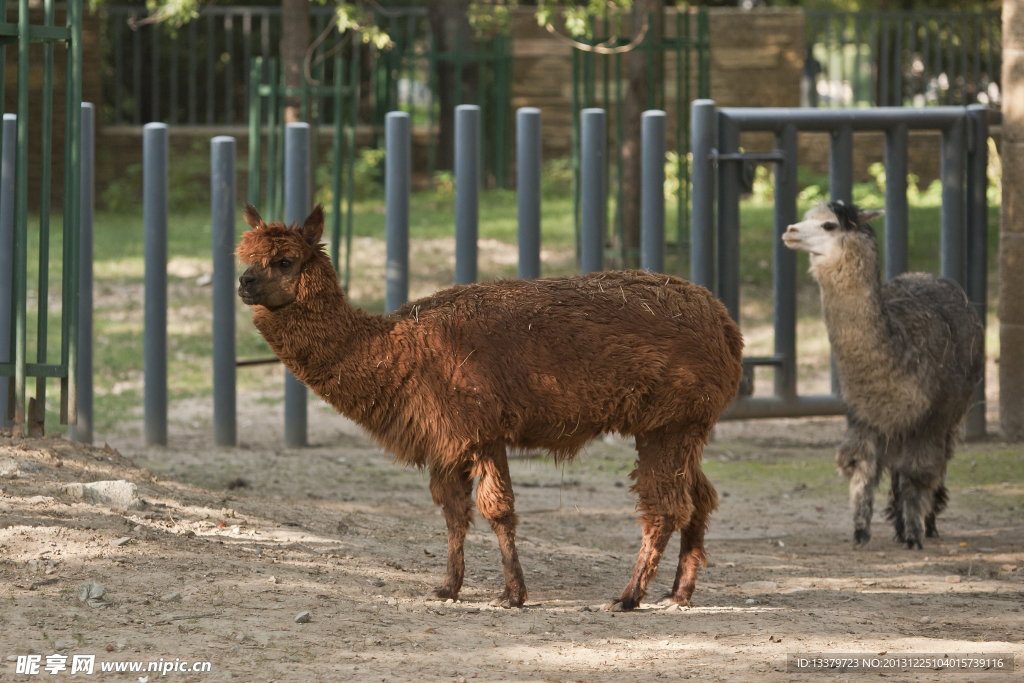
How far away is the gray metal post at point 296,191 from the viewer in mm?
8312

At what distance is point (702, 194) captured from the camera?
8.47 metres

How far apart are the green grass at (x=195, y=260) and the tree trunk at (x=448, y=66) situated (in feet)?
2.74

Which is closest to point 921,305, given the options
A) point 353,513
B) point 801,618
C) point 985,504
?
point 985,504

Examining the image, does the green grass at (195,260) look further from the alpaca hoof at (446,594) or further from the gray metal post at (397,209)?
the alpaca hoof at (446,594)

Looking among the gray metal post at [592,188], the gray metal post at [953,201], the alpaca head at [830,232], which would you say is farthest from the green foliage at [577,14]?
the alpaca head at [830,232]

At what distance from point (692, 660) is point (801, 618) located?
82 centimetres

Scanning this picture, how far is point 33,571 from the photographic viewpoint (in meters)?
4.45

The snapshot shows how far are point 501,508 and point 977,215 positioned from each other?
18.9ft

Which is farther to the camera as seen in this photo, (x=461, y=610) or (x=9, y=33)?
(x=9, y=33)

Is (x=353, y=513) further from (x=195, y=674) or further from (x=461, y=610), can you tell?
(x=195, y=674)

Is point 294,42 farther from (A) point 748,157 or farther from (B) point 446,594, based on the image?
(B) point 446,594

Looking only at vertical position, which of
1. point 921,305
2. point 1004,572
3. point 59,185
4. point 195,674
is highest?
point 59,185

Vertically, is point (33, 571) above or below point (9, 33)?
below

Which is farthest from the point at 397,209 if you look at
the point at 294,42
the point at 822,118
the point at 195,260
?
the point at 195,260
